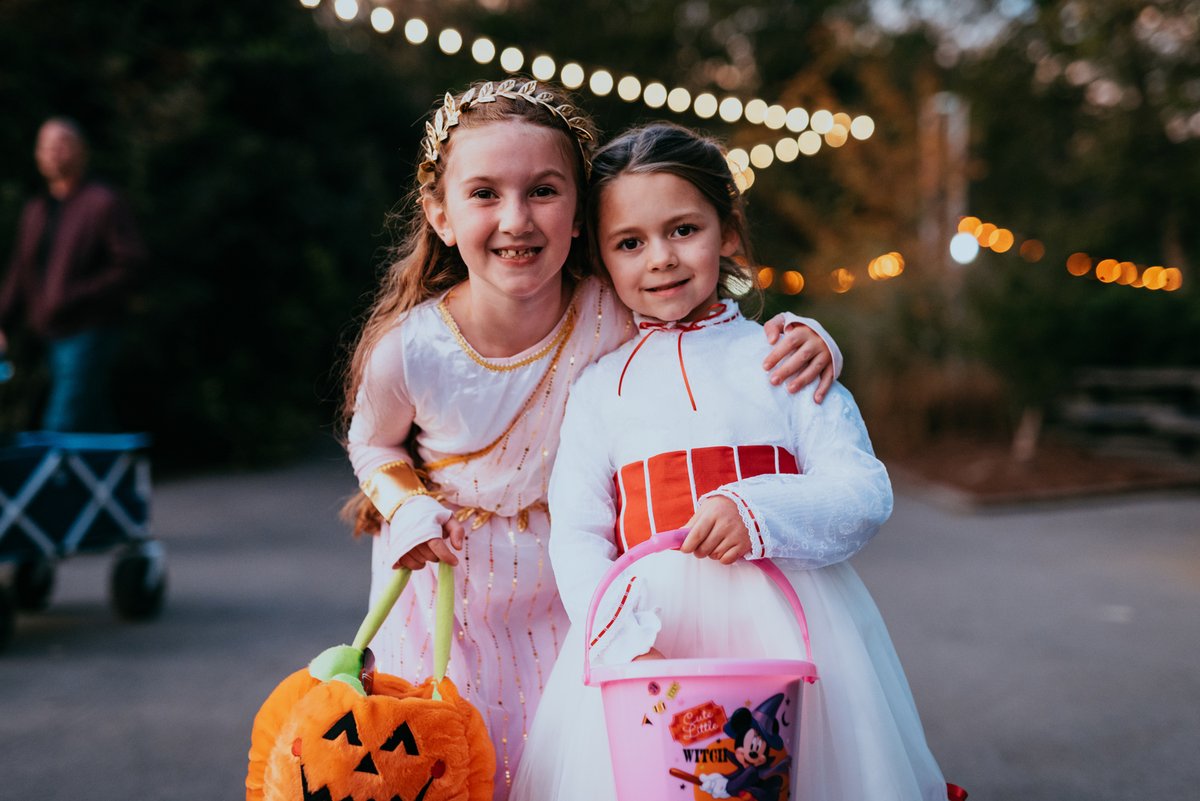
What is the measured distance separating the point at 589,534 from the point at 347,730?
1.87ft

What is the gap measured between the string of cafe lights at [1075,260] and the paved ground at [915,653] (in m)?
3.34

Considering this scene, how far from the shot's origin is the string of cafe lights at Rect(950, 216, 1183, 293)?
1039 cm

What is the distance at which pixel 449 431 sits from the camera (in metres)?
2.58

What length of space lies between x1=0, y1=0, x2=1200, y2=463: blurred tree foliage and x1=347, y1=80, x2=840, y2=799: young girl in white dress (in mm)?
2986

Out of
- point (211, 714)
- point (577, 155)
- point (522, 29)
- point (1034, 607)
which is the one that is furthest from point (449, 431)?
point (522, 29)

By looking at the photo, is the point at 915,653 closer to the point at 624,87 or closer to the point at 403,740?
the point at 403,740

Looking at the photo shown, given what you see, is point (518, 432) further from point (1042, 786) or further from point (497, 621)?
point (1042, 786)

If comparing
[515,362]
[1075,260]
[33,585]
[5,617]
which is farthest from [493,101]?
[1075,260]

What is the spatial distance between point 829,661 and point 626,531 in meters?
0.44

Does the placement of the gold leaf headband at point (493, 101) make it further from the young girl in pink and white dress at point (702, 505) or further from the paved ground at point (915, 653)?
the paved ground at point (915, 653)

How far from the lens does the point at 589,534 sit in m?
2.22

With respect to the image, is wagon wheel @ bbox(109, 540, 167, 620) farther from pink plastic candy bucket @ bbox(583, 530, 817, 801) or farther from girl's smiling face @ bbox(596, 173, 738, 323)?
A: pink plastic candy bucket @ bbox(583, 530, 817, 801)

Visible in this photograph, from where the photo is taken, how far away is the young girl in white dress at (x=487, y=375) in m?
2.35

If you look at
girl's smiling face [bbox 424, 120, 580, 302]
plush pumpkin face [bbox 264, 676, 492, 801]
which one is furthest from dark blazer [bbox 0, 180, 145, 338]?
plush pumpkin face [bbox 264, 676, 492, 801]
